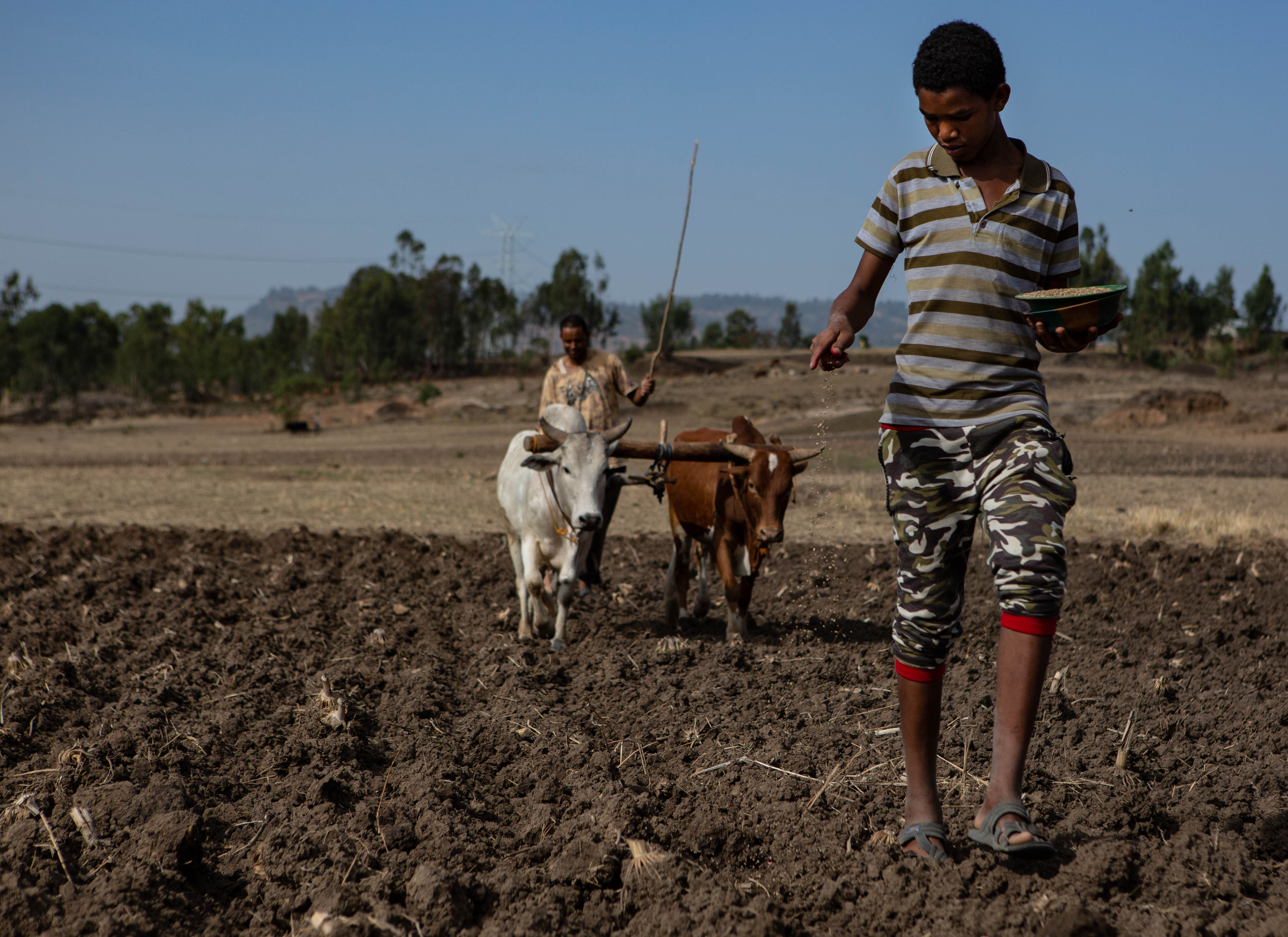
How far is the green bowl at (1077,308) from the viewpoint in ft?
9.92

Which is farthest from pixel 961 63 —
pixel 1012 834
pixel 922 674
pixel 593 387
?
pixel 593 387

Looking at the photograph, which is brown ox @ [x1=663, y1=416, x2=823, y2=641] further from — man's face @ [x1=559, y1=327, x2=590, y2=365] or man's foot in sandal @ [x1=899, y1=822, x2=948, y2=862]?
man's foot in sandal @ [x1=899, y1=822, x2=948, y2=862]

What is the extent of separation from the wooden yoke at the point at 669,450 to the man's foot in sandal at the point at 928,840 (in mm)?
3946

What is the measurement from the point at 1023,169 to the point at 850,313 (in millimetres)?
671

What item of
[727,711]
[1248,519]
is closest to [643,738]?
[727,711]

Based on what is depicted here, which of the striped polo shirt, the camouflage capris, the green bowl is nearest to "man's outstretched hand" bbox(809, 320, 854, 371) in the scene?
the striped polo shirt

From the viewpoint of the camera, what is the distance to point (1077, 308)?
3035 mm

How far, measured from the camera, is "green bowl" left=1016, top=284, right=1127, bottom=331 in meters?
3.02

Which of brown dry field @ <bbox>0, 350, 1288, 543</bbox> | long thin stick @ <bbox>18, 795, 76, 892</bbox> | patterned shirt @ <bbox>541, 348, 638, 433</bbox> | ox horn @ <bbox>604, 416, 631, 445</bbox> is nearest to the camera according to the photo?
long thin stick @ <bbox>18, 795, 76, 892</bbox>

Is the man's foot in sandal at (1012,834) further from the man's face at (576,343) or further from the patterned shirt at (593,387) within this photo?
the man's face at (576,343)

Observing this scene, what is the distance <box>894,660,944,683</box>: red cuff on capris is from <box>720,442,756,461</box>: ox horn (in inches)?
155

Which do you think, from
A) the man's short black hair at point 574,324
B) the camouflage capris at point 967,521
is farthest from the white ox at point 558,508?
the camouflage capris at point 967,521

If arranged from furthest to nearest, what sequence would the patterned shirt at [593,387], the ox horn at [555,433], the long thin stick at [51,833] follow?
the patterned shirt at [593,387], the ox horn at [555,433], the long thin stick at [51,833]

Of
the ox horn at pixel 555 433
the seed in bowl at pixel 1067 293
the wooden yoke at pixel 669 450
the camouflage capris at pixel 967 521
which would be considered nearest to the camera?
the seed in bowl at pixel 1067 293
